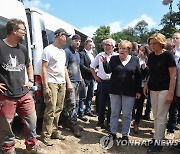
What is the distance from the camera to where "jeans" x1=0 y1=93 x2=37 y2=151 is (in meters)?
3.60

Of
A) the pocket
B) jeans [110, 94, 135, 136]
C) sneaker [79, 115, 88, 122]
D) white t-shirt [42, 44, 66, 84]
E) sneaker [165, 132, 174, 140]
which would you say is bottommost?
sneaker [165, 132, 174, 140]

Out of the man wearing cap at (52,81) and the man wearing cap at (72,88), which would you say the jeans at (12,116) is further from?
the man wearing cap at (72,88)

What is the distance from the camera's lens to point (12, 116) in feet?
12.0

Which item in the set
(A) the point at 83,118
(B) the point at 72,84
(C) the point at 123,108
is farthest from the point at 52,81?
(A) the point at 83,118

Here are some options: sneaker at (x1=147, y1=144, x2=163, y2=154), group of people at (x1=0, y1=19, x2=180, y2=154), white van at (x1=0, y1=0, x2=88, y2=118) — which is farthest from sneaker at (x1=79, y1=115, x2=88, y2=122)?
sneaker at (x1=147, y1=144, x2=163, y2=154)

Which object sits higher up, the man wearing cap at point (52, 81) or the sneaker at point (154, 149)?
the man wearing cap at point (52, 81)

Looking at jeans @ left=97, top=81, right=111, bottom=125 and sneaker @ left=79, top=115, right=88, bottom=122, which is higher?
jeans @ left=97, top=81, right=111, bottom=125

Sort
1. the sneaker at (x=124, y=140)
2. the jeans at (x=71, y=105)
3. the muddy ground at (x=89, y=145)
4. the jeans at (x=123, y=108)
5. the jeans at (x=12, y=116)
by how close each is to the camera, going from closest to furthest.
A: the jeans at (x=12, y=116) → the muddy ground at (x=89, y=145) → the jeans at (x=123, y=108) → the sneaker at (x=124, y=140) → the jeans at (x=71, y=105)

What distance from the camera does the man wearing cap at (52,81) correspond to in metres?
4.39

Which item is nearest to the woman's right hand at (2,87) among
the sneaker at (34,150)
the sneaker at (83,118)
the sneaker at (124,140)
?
the sneaker at (34,150)

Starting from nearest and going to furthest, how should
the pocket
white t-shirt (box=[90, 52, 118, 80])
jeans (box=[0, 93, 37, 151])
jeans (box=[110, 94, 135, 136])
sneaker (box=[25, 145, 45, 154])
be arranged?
jeans (box=[0, 93, 37, 151])
sneaker (box=[25, 145, 45, 154])
the pocket
jeans (box=[110, 94, 135, 136])
white t-shirt (box=[90, 52, 118, 80])

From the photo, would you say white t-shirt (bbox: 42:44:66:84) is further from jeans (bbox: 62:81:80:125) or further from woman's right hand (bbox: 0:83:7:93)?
woman's right hand (bbox: 0:83:7:93)

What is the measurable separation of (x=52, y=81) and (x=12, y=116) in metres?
1.04

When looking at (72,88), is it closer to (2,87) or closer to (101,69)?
(101,69)
